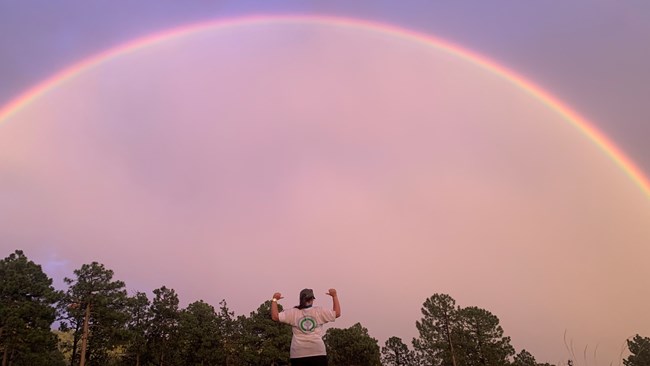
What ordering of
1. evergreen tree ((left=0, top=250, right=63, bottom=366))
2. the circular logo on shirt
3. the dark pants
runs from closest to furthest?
the dark pants
the circular logo on shirt
evergreen tree ((left=0, top=250, right=63, bottom=366))

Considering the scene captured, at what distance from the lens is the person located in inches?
219

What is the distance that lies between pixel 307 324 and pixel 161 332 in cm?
4770

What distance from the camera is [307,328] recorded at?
572cm

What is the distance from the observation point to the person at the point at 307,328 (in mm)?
5574

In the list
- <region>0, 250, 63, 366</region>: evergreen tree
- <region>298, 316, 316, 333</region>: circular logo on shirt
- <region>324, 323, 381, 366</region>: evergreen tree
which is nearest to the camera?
<region>298, 316, 316, 333</region>: circular logo on shirt

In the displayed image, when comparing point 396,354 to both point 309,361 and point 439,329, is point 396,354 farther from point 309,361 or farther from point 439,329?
point 309,361

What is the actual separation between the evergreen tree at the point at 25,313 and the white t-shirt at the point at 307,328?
3313 cm

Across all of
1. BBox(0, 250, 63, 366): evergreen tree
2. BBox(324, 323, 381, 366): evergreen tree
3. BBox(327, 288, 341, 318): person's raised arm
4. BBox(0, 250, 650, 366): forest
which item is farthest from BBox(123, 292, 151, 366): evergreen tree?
BBox(327, 288, 341, 318): person's raised arm

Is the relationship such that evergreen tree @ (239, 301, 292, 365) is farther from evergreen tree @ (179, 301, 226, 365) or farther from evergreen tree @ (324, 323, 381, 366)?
evergreen tree @ (324, 323, 381, 366)

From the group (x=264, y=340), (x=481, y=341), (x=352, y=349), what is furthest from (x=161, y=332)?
(x=481, y=341)

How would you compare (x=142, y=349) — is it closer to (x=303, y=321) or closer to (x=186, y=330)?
(x=186, y=330)

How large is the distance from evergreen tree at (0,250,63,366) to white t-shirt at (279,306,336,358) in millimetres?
33129

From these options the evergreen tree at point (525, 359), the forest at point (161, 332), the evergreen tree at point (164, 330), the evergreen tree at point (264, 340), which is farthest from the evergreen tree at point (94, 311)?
the evergreen tree at point (525, 359)

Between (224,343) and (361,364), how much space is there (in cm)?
2003
